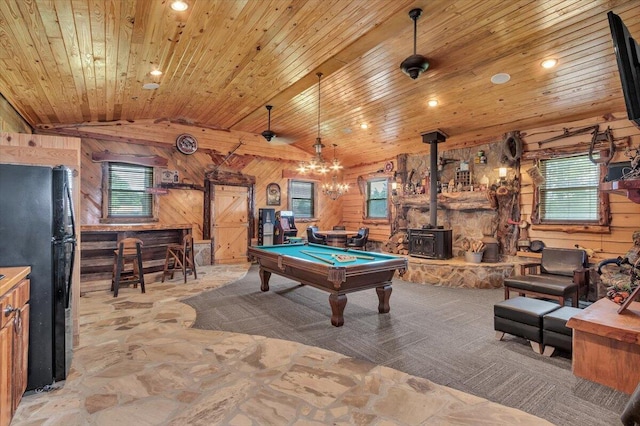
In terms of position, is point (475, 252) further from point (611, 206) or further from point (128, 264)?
point (128, 264)

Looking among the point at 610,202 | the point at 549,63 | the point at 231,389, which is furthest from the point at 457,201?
the point at 231,389

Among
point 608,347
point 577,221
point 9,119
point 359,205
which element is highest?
point 9,119

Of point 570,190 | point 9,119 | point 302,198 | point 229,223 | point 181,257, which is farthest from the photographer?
point 302,198

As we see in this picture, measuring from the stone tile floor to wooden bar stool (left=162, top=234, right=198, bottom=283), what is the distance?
243 cm

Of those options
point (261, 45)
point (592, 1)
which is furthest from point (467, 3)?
point (261, 45)

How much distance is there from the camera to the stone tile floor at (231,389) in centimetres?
201

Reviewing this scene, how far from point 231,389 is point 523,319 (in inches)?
109

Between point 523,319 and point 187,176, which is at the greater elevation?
point 187,176

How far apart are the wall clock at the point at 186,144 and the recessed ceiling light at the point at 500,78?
622 centimetres

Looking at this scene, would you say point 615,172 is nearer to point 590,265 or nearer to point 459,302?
point 590,265

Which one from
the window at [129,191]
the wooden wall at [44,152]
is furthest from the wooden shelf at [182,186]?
the wooden wall at [44,152]

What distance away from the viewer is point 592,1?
309 centimetres

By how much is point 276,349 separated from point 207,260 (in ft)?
16.8

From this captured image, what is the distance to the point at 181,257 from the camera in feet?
20.3
